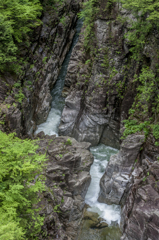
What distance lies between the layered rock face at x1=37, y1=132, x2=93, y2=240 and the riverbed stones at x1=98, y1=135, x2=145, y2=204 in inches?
69.3

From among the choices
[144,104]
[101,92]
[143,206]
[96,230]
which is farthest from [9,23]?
[96,230]

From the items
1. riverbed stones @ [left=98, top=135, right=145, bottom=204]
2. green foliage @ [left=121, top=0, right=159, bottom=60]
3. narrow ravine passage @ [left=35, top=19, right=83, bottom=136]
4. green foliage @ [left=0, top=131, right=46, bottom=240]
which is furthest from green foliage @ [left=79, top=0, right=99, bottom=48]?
green foliage @ [left=0, top=131, right=46, bottom=240]

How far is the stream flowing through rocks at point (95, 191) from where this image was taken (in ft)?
40.9

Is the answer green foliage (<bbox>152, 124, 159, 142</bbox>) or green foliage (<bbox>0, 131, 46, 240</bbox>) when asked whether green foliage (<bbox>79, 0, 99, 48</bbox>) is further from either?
green foliage (<bbox>0, 131, 46, 240</bbox>)

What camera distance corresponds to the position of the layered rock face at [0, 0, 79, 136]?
14.6 metres

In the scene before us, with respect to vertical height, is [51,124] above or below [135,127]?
below

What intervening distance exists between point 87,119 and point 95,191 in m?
7.36

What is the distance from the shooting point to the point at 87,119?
19.4 meters

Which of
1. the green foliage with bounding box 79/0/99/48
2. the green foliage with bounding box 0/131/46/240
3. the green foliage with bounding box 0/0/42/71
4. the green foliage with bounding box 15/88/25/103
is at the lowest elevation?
the green foliage with bounding box 0/131/46/240

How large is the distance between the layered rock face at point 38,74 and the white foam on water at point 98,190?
7273mm

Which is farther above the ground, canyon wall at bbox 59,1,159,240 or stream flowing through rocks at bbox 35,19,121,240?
canyon wall at bbox 59,1,159,240

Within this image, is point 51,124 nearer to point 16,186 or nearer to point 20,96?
point 20,96

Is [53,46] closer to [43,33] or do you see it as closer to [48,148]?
[43,33]

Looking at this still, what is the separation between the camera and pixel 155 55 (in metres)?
13.9
